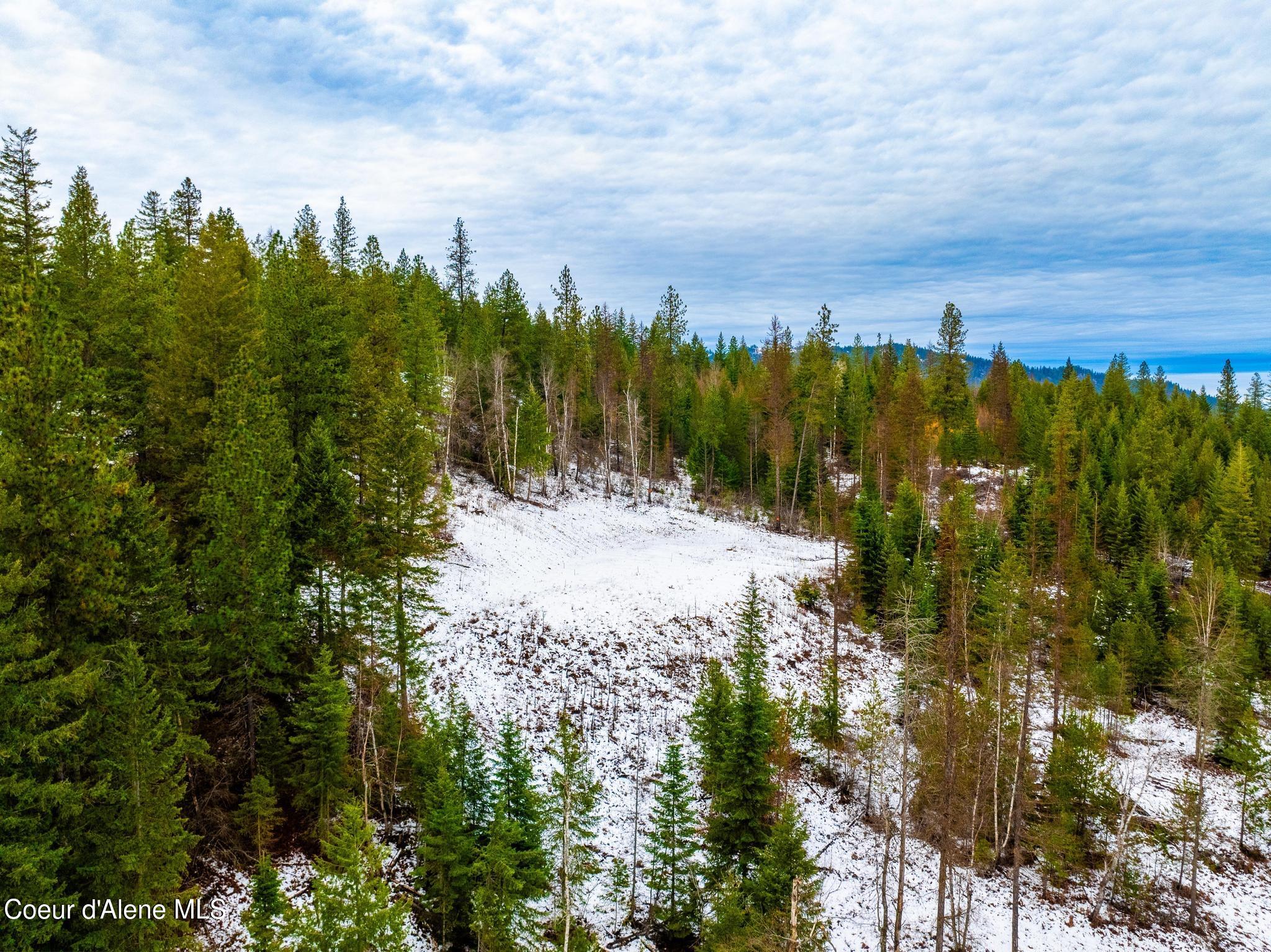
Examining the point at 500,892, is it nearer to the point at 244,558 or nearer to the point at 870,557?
the point at 244,558

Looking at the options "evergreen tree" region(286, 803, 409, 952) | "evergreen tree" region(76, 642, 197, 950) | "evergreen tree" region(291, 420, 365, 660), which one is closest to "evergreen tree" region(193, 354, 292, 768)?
"evergreen tree" region(291, 420, 365, 660)

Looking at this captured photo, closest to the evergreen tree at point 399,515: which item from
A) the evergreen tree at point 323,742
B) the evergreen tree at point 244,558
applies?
the evergreen tree at point 244,558

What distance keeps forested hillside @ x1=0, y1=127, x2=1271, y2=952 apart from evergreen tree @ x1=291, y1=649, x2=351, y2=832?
4.5 inches

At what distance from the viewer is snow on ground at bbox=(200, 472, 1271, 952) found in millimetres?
21281

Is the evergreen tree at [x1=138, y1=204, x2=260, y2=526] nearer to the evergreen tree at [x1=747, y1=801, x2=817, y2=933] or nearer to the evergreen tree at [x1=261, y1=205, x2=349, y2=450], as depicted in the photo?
the evergreen tree at [x1=261, y1=205, x2=349, y2=450]

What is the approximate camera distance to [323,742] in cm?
1702

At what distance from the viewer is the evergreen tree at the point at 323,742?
1655 centimetres

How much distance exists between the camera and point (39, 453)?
12.0 metres

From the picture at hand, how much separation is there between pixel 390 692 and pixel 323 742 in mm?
4647

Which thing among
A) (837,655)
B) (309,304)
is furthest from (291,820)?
(837,655)

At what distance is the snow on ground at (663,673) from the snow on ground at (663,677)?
0.07 m

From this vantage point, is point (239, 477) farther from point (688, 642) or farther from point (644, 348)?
point (644, 348)

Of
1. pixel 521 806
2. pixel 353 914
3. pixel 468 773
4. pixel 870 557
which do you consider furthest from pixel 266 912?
pixel 870 557

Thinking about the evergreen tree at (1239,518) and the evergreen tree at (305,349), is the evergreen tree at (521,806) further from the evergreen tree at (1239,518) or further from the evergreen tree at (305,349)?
the evergreen tree at (1239,518)
